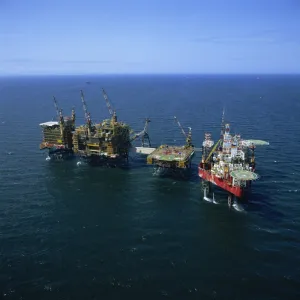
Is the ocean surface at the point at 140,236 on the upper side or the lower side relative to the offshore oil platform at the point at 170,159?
lower

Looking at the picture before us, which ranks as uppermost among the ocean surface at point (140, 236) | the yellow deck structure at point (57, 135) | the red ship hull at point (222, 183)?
the yellow deck structure at point (57, 135)

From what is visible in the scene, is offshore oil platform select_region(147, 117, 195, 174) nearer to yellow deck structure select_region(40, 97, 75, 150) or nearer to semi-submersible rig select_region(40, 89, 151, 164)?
semi-submersible rig select_region(40, 89, 151, 164)

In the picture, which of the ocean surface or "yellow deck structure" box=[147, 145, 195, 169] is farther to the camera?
"yellow deck structure" box=[147, 145, 195, 169]

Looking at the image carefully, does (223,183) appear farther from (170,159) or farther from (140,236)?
(140,236)

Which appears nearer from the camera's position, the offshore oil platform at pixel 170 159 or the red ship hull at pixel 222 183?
the red ship hull at pixel 222 183

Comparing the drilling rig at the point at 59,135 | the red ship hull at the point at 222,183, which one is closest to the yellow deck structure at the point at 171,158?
the red ship hull at the point at 222,183

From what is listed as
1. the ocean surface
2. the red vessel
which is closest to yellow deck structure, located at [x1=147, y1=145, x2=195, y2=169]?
the ocean surface

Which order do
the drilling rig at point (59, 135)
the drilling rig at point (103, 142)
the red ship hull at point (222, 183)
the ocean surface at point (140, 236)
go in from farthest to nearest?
the drilling rig at point (59, 135)
the drilling rig at point (103, 142)
the red ship hull at point (222, 183)
the ocean surface at point (140, 236)

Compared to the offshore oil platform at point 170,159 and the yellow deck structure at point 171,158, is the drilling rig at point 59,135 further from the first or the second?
the yellow deck structure at point 171,158
